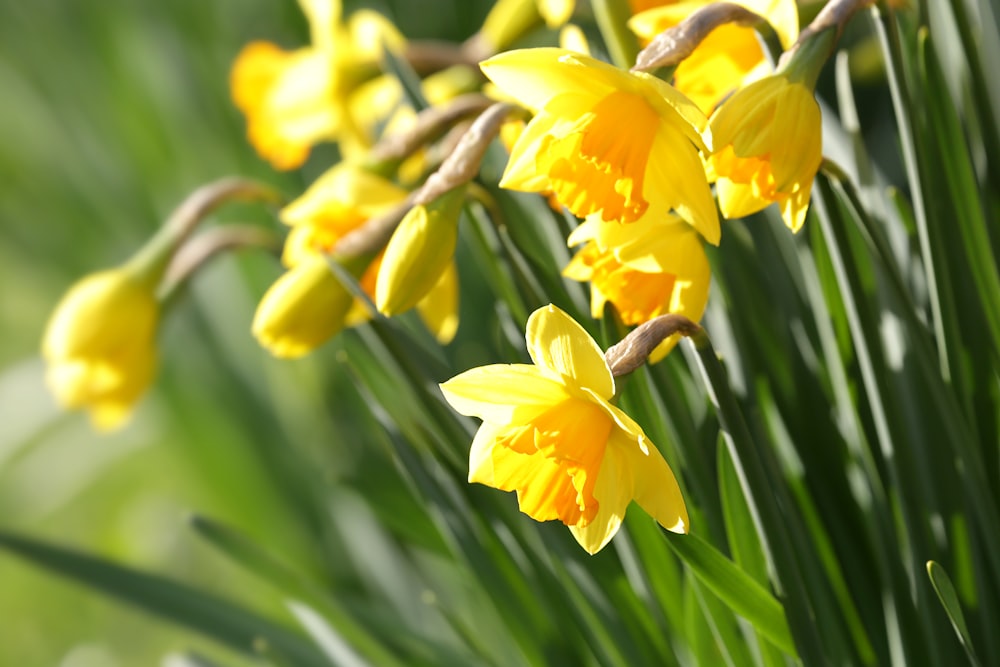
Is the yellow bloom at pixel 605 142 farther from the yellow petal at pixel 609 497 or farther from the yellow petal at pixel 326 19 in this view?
the yellow petal at pixel 326 19

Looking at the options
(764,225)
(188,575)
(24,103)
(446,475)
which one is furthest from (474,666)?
(24,103)

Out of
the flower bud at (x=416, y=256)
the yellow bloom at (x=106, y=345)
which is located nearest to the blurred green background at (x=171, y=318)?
the yellow bloom at (x=106, y=345)

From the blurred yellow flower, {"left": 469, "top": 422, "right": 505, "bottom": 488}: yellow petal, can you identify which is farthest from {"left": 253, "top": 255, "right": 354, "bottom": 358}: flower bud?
{"left": 469, "top": 422, "right": 505, "bottom": 488}: yellow petal

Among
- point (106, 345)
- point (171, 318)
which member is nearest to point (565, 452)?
point (106, 345)

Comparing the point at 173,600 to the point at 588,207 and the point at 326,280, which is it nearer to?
the point at 326,280

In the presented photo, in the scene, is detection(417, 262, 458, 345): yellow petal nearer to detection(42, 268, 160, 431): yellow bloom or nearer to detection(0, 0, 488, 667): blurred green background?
detection(42, 268, 160, 431): yellow bloom
